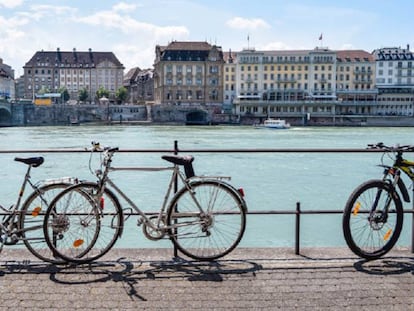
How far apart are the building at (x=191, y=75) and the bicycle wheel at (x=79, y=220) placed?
100 metres

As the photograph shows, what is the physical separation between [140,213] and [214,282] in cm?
83

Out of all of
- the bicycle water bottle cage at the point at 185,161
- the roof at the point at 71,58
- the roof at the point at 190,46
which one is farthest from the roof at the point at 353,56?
the bicycle water bottle cage at the point at 185,161

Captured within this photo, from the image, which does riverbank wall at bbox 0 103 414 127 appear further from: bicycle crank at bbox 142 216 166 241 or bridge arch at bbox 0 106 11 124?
bicycle crank at bbox 142 216 166 241

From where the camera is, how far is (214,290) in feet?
12.2

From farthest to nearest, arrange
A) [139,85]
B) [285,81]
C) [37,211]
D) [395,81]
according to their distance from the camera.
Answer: [139,85], [395,81], [285,81], [37,211]

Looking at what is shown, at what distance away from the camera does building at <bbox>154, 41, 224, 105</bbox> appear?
341 ft

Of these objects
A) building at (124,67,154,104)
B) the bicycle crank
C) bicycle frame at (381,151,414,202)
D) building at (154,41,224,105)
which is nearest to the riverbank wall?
building at (154,41,224,105)

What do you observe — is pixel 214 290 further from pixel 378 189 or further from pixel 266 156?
pixel 266 156

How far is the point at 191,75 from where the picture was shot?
104 metres

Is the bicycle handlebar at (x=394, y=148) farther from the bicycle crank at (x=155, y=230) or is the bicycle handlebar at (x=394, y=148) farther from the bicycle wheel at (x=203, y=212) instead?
the bicycle crank at (x=155, y=230)

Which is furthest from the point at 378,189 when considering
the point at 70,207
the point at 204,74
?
the point at 204,74

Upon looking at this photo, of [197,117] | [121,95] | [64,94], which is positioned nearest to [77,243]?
[197,117]

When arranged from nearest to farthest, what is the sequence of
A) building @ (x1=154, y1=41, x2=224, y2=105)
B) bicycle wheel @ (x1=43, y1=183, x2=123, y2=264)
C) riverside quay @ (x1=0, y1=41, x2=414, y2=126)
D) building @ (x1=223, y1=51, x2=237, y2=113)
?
bicycle wheel @ (x1=43, y1=183, x2=123, y2=264), riverside quay @ (x1=0, y1=41, x2=414, y2=126), building @ (x1=154, y1=41, x2=224, y2=105), building @ (x1=223, y1=51, x2=237, y2=113)

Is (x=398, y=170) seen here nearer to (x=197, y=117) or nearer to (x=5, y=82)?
(x=197, y=117)
